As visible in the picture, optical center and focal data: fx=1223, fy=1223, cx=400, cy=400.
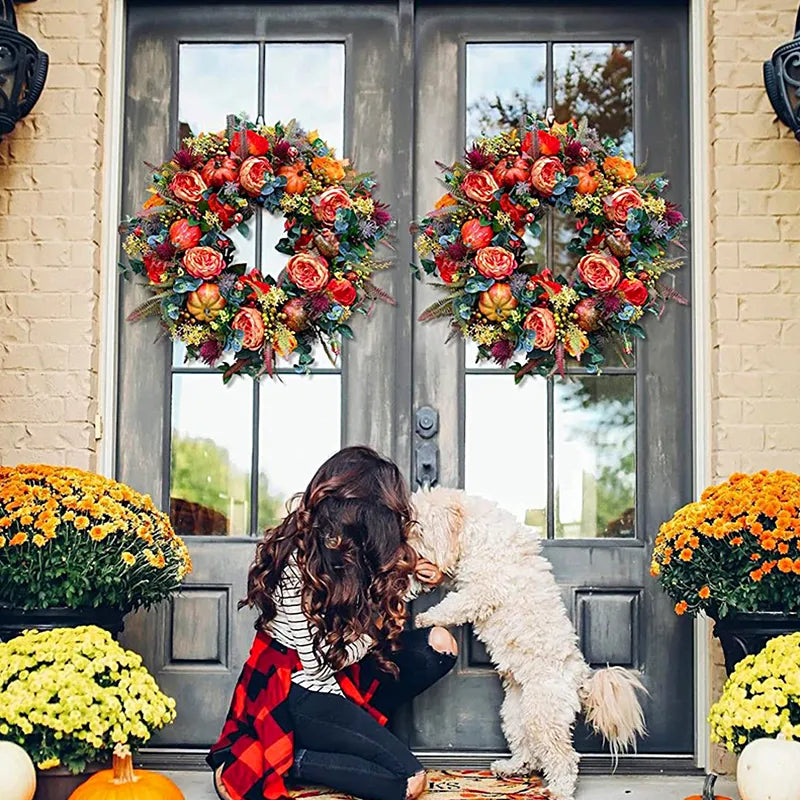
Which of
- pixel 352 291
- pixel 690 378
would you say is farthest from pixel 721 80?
pixel 352 291

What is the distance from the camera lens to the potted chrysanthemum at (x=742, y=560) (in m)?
3.37

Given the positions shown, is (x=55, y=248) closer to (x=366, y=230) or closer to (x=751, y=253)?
(x=366, y=230)

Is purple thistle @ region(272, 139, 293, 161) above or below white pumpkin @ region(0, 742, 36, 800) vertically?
above

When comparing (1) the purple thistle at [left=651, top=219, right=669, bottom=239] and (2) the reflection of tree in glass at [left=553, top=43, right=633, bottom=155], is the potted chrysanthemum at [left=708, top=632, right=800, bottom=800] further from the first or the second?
(2) the reflection of tree in glass at [left=553, top=43, right=633, bottom=155]

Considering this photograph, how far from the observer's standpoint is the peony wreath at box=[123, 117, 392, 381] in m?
4.02

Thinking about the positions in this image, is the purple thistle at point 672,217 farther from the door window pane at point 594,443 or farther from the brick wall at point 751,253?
the door window pane at point 594,443

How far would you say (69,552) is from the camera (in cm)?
336

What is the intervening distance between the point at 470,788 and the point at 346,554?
82cm

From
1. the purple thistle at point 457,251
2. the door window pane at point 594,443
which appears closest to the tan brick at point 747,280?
the door window pane at point 594,443

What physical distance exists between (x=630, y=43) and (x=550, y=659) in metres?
2.10

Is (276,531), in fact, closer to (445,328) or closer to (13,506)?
(13,506)

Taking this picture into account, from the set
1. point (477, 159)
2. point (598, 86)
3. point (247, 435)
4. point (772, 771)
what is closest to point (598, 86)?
point (598, 86)

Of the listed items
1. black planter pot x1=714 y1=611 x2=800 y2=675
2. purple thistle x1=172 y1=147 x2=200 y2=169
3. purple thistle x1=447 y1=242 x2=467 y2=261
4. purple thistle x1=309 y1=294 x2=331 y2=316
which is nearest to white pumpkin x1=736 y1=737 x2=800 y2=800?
black planter pot x1=714 y1=611 x2=800 y2=675

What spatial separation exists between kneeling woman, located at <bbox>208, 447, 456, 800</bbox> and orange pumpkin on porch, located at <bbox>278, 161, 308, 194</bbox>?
3.22 feet
